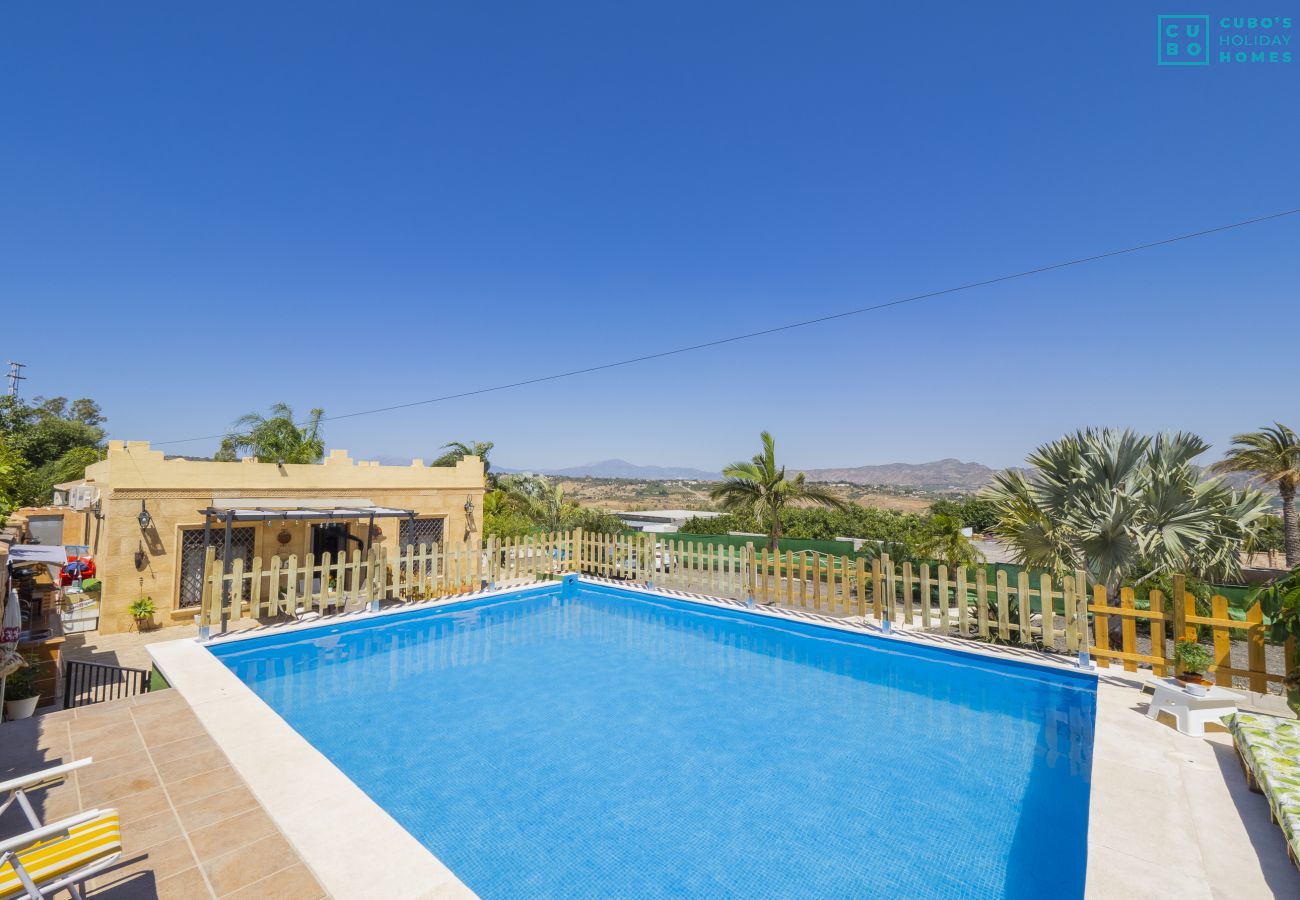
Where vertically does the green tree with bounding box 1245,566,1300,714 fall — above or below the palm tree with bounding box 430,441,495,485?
below

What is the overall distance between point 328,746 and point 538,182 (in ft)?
58.0

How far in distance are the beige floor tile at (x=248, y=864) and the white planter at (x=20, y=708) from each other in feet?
14.7

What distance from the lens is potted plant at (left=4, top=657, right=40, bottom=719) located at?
567 cm

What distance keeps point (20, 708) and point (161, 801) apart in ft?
11.6

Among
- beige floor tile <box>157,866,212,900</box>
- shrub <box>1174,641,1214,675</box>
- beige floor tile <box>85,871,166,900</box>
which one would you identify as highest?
shrub <box>1174,641,1214,675</box>

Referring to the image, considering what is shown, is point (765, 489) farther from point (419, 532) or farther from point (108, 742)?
point (108, 742)

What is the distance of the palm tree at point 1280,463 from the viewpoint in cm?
2061

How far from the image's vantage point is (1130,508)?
7.70m

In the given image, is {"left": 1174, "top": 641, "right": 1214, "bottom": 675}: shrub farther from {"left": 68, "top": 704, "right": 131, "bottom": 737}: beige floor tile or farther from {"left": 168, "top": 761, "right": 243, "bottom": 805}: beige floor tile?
{"left": 68, "top": 704, "right": 131, "bottom": 737}: beige floor tile

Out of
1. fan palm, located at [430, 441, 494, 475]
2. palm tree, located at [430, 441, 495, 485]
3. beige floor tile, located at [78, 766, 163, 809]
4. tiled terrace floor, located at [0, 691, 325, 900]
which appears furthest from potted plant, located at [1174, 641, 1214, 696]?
fan palm, located at [430, 441, 494, 475]

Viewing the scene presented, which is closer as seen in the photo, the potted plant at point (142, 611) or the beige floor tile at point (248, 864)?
the beige floor tile at point (248, 864)

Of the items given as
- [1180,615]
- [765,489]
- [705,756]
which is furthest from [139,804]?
[765,489]

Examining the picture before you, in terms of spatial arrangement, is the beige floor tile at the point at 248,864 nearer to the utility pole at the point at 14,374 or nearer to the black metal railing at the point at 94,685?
the black metal railing at the point at 94,685

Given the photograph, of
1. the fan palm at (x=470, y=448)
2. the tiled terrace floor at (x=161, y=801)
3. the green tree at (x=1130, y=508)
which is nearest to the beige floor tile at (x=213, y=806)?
the tiled terrace floor at (x=161, y=801)
